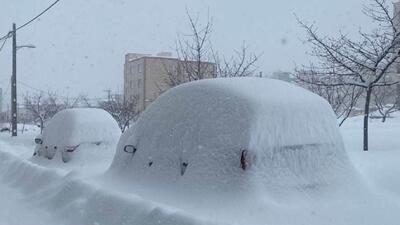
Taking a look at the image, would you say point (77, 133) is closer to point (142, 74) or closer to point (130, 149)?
point (130, 149)

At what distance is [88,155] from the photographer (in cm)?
948

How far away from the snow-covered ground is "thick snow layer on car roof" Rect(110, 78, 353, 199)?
0.63 feet

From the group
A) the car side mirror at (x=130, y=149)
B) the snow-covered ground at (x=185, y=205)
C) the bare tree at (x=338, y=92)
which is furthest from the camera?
the bare tree at (x=338, y=92)

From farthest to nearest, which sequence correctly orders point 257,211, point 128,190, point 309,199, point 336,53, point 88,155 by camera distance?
point 336,53 < point 88,155 < point 128,190 < point 309,199 < point 257,211

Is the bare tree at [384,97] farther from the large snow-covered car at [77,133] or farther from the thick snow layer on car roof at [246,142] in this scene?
the thick snow layer on car roof at [246,142]

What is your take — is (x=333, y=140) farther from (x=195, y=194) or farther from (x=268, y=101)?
(x=195, y=194)

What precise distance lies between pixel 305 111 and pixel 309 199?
36.4 inches

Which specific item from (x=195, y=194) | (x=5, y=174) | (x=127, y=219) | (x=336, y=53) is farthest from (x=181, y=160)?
(x=336, y=53)

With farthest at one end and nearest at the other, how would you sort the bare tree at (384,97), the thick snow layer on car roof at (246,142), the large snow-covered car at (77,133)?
the bare tree at (384,97) → the large snow-covered car at (77,133) → the thick snow layer on car roof at (246,142)

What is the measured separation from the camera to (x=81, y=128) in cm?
965

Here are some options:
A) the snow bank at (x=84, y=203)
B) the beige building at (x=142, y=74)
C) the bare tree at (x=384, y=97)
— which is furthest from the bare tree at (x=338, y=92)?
the beige building at (x=142, y=74)

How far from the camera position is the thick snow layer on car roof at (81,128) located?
959 cm

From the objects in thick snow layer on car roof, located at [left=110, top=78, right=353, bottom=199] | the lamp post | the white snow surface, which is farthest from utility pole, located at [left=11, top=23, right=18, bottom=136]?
thick snow layer on car roof, located at [left=110, top=78, right=353, bottom=199]

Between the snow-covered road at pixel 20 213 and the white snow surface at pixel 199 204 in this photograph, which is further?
the snow-covered road at pixel 20 213
